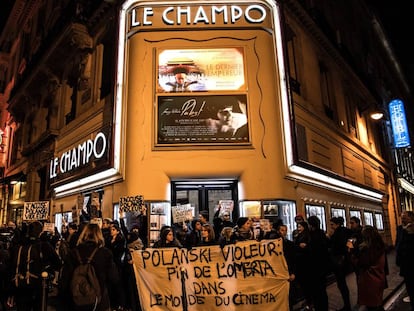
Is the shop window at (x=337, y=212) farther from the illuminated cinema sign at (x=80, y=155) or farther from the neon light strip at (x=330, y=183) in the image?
the illuminated cinema sign at (x=80, y=155)

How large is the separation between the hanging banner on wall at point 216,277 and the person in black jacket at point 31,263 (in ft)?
4.59

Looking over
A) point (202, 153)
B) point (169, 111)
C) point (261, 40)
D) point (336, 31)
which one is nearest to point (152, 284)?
point (202, 153)

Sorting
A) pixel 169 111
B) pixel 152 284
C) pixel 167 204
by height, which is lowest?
pixel 152 284

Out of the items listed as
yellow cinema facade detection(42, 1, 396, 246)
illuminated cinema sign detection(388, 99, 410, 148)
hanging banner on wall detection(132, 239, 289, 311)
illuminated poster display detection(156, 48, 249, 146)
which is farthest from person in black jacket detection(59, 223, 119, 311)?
illuminated cinema sign detection(388, 99, 410, 148)

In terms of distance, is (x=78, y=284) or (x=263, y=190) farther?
(x=263, y=190)

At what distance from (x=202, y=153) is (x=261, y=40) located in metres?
3.94

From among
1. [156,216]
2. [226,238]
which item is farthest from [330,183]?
[226,238]

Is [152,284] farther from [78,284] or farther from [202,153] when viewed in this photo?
[202,153]

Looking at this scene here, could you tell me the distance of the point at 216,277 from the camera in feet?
20.0

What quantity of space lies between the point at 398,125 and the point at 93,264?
27830mm

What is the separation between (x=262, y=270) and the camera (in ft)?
20.1

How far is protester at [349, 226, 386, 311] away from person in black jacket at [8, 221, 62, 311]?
16.6ft

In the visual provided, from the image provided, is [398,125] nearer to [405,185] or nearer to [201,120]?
[405,185]

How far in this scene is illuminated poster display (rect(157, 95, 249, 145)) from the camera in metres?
10.1
